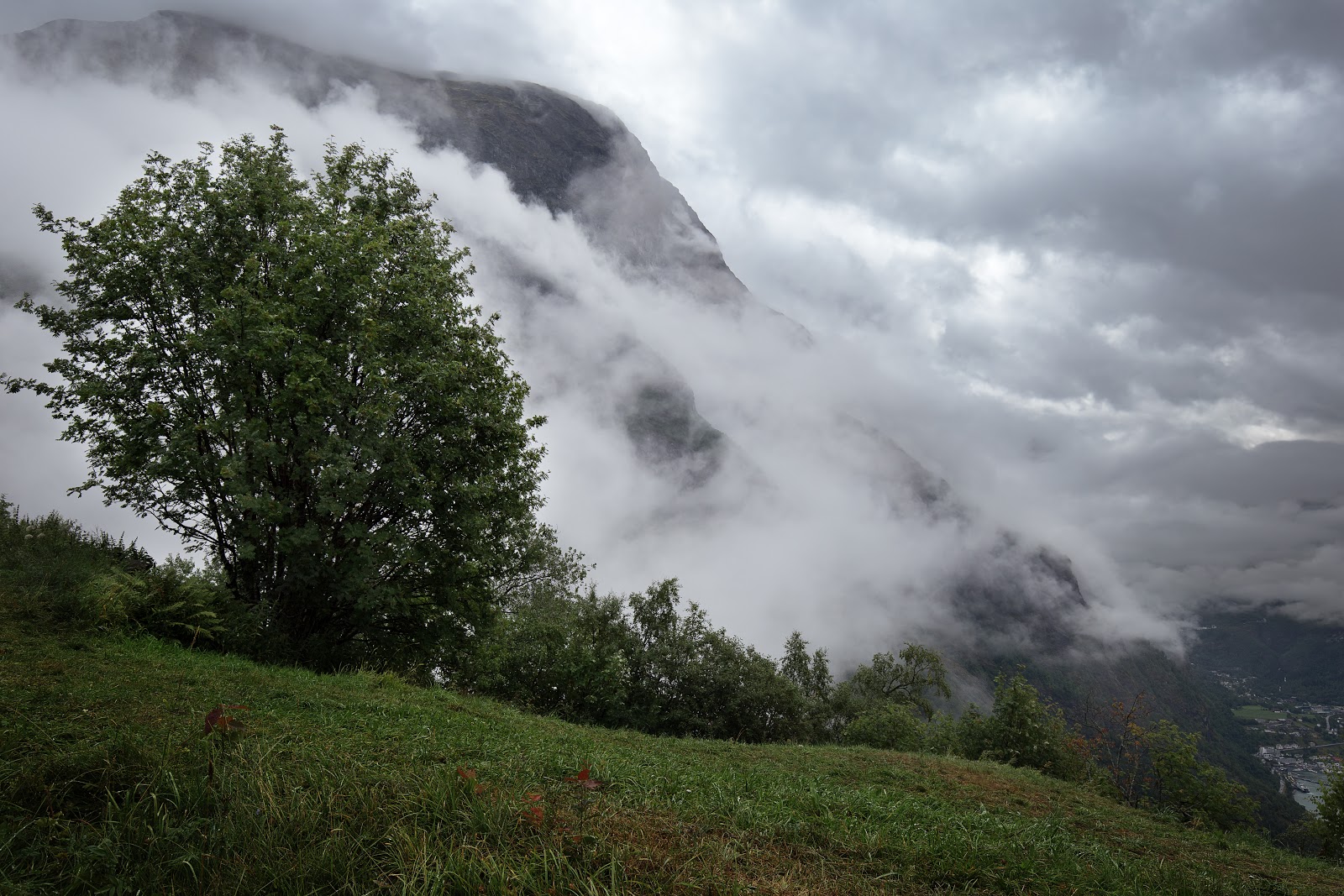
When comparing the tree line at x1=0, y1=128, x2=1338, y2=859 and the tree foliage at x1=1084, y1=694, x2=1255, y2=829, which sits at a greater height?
the tree line at x1=0, y1=128, x2=1338, y2=859

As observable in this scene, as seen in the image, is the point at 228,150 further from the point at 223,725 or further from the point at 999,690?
the point at 999,690

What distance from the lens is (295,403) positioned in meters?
15.5

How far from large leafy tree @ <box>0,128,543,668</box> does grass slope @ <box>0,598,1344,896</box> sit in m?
5.68

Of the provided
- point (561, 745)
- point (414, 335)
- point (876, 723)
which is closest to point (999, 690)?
point (876, 723)

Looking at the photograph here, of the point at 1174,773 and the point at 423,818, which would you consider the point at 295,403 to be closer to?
the point at 423,818

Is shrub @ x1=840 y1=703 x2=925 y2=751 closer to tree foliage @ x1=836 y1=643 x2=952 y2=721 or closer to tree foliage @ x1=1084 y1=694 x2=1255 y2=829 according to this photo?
tree foliage @ x1=1084 y1=694 x2=1255 y2=829

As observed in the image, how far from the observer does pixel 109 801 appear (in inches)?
170

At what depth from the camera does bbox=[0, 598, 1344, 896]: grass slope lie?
3.95 m

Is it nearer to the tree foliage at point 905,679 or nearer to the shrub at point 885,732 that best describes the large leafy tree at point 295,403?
the shrub at point 885,732

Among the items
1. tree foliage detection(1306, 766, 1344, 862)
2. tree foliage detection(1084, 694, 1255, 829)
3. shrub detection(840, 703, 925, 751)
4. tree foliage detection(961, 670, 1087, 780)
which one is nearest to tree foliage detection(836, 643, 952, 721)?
shrub detection(840, 703, 925, 751)

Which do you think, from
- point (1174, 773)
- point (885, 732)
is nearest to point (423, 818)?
point (885, 732)

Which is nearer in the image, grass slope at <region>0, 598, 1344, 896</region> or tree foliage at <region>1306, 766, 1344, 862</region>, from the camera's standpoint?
grass slope at <region>0, 598, 1344, 896</region>

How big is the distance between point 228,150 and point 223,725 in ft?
63.8

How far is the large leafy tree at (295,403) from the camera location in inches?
594
